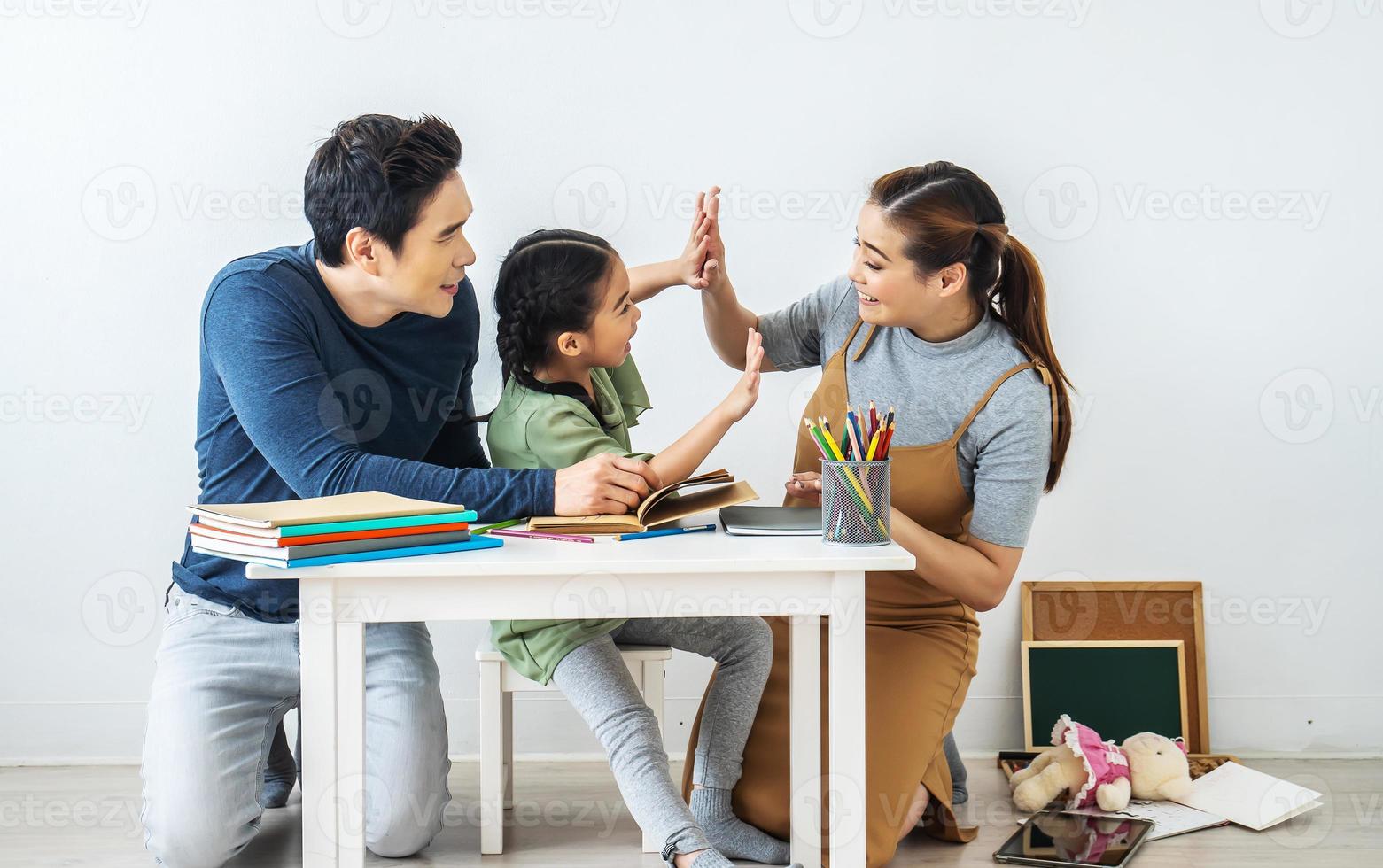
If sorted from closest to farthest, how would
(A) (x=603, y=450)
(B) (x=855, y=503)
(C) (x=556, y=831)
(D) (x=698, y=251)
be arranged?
(B) (x=855, y=503) → (A) (x=603, y=450) → (D) (x=698, y=251) → (C) (x=556, y=831)

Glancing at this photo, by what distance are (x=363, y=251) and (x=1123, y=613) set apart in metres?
1.87

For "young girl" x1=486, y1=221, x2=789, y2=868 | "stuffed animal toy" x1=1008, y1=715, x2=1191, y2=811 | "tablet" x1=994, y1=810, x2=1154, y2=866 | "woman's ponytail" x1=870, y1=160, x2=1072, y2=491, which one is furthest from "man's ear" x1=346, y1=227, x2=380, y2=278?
"stuffed animal toy" x1=1008, y1=715, x2=1191, y2=811

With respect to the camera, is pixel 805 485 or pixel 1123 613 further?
pixel 1123 613

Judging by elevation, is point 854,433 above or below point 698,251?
below

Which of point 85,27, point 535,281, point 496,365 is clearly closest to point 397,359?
point 535,281

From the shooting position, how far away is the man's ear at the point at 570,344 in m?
1.87

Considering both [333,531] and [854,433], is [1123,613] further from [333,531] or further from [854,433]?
[333,531]

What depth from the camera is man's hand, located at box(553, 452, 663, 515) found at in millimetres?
1616

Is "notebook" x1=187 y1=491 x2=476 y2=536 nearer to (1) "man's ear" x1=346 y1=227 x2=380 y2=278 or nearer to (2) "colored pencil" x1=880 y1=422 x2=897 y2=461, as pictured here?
(1) "man's ear" x1=346 y1=227 x2=380 y2=278

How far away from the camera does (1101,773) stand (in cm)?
227

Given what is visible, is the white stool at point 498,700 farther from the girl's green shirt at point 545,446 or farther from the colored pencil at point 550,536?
the colored pencil at point 550,536

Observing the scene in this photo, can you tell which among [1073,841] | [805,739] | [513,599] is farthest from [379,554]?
[1073,841]

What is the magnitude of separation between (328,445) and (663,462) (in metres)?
0.47

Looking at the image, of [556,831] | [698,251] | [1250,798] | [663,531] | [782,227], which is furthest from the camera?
[782,227]
